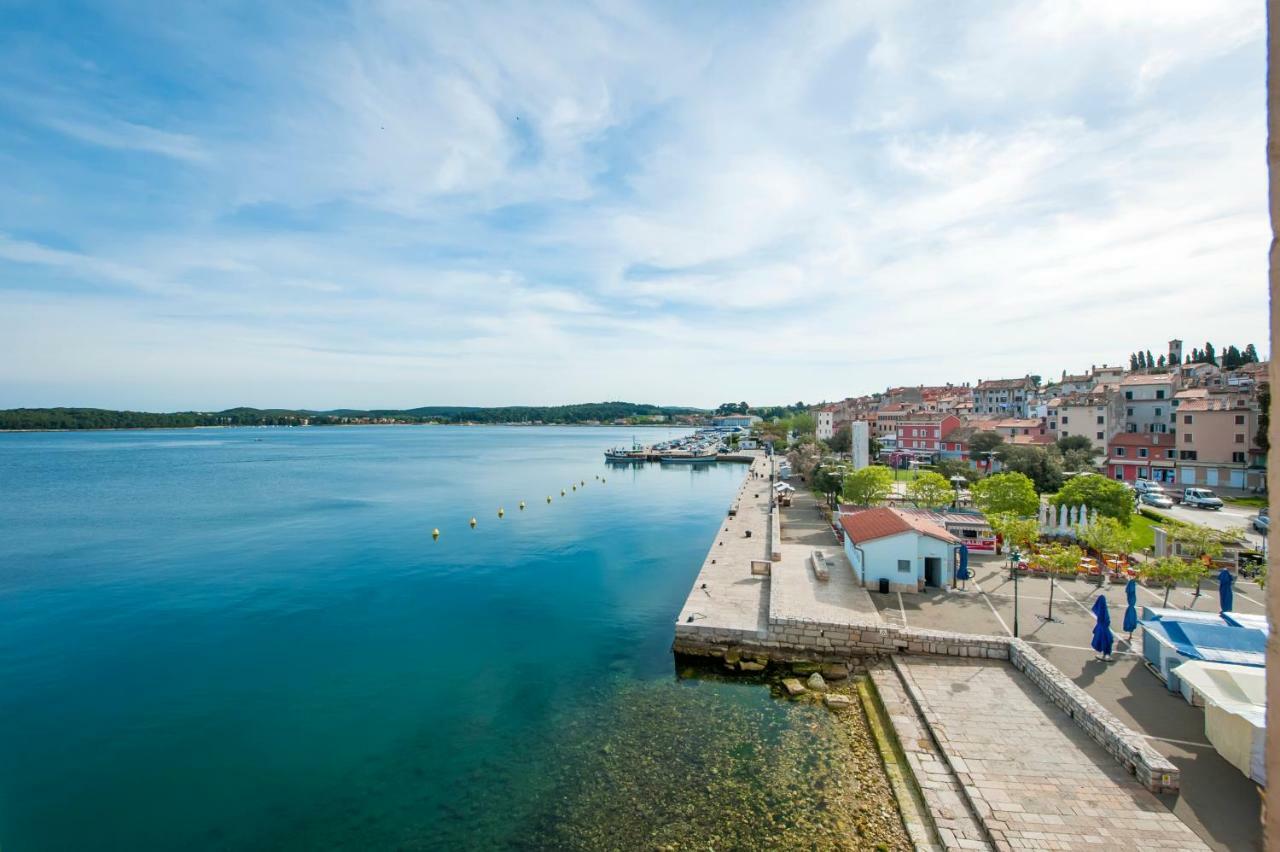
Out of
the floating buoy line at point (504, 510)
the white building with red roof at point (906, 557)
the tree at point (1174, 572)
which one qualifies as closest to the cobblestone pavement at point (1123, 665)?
the white building with red roof at point (906, 557)

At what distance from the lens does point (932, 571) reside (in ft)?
65.7

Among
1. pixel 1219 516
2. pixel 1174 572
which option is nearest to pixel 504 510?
pixel 1174 572

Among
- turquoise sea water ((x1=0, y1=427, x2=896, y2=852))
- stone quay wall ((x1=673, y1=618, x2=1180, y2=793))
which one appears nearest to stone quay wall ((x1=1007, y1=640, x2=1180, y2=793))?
stone quay wall ((x1=673, y1=618, x2=1180, y2=793))

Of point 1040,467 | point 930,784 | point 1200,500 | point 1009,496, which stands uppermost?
point 1040,467

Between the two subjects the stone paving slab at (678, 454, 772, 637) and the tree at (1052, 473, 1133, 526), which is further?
the tree at (1052, 473, 1133, 526)

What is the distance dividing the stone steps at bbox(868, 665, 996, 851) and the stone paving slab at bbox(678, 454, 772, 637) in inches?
170

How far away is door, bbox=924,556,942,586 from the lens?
19828 millimetres

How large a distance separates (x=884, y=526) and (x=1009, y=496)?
862cm

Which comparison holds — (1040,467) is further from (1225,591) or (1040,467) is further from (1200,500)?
(1225,591)

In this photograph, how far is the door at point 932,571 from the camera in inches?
781

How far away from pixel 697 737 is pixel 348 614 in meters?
15.7

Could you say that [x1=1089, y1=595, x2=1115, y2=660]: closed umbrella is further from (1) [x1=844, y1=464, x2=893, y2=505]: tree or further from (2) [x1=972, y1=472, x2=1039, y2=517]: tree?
(1) [x1=844, y1=464, x2=893, y2=505]: tree

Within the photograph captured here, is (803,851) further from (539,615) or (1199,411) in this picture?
(1199,411)

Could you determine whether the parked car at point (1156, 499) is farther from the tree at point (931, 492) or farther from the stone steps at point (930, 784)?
the stone steps at point (930, 784)
